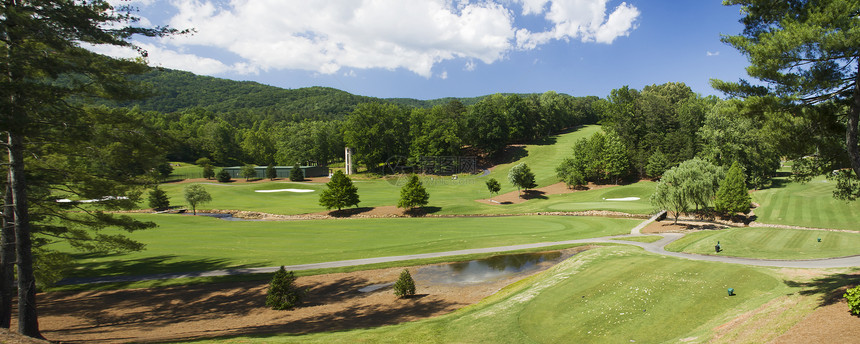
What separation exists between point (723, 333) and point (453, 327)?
23.9 ft

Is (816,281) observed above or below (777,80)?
below

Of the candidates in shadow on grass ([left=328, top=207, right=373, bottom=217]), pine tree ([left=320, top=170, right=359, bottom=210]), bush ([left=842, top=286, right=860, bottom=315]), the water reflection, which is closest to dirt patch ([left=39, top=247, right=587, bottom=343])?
the water reflection

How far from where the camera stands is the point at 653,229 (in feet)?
99.5

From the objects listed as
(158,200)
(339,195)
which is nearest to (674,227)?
(339,195)

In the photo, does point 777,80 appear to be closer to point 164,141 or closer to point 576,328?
point 576,328

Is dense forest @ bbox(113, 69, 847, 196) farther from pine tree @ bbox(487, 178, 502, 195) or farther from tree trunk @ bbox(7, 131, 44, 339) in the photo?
pine tree @ bbox(487, 178, 502, 195)

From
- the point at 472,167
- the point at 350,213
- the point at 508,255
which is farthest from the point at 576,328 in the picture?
the point at 472,167

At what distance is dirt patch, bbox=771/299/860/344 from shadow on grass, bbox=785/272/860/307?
1.03 m

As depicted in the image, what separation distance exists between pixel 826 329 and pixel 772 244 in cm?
1818

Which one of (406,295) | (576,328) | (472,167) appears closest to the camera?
(576,328)

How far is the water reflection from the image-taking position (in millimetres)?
19688

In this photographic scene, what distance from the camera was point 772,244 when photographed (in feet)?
69.4

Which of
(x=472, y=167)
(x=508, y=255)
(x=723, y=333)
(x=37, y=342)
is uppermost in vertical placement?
(x=472, y=167)

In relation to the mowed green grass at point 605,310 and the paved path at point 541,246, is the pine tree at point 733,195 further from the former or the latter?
the mowed green grass at point 605,310
